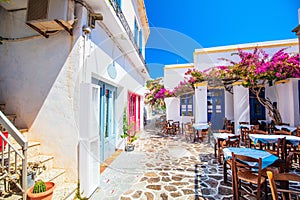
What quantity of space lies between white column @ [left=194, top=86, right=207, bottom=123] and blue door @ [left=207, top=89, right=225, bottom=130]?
2.57 meters

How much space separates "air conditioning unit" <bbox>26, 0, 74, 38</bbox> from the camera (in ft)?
10.1

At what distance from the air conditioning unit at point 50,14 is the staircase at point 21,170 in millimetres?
1914

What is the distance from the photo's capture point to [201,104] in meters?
10.6

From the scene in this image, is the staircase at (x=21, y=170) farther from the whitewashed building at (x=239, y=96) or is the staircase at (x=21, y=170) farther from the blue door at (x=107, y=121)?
the whitewashed building at (x=239, y=96)

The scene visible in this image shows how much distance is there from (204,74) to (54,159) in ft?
31.9

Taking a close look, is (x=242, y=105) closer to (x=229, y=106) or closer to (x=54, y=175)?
(x=229, y=106)

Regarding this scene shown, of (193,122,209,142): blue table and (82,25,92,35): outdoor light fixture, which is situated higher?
(82,25,92,35): outdoor light fixture

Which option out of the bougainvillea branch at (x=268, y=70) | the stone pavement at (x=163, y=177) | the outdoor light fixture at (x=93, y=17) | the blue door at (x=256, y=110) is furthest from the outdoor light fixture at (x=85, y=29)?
the blue door at (x=256, y=110)

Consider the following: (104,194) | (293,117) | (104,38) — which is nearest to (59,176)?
(104,194)

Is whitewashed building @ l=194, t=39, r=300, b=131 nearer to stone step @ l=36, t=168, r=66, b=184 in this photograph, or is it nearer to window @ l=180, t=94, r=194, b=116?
window @ l=180, t=94, r=194, b=116

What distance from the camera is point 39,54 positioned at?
3.58 m

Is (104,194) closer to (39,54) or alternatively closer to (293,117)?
(39,54)

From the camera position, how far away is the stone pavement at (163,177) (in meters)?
3.39

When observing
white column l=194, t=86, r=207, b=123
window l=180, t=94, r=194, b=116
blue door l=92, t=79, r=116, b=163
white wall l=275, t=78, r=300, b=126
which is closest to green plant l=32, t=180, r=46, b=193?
blue door l=92, t=79, r=116, b=163
